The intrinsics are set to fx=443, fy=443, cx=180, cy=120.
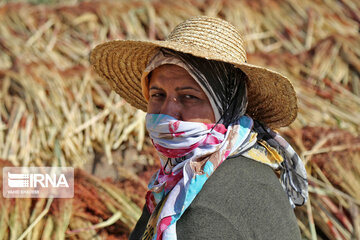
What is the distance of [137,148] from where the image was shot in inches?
128

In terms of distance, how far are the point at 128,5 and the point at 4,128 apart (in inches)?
92.0

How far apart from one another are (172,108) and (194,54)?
8.2 inches

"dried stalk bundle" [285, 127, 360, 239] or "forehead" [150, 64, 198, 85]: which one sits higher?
"forehead" [150, 64, 198, 85]

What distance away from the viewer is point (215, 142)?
4.48 feet

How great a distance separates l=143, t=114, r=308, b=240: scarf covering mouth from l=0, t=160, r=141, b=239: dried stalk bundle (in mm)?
927

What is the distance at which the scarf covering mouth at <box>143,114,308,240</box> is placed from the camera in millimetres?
1240

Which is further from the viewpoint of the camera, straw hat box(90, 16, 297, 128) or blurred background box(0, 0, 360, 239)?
blurred background box(0, 0, 360, 239)

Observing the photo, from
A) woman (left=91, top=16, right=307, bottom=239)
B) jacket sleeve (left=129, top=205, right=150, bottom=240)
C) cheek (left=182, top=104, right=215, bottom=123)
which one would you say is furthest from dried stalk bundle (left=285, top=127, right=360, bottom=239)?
cheek (left=182, top=104, right=215, bottom=123)

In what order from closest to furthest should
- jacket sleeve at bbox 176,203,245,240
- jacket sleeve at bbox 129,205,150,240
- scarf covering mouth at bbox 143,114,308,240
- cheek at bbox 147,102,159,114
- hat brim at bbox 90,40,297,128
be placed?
jacket sleeve at bbox 176,203,245,240, scarf covering mouth at bbox 143,114,308,240, hat brim at bbox 90,40,297,128, cheek at bbox 147,102,159,114, jacket sleeve at bbox 129,205,150,240

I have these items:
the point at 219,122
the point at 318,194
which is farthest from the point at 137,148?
the point at 219,122

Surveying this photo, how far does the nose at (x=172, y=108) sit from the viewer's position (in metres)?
1.41

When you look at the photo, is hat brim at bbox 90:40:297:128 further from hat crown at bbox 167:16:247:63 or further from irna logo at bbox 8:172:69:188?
irna logo at bbox 8:172:69:188

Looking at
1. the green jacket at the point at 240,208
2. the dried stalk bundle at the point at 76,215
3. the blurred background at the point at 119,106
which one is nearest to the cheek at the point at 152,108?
the green jacket at the point at 240,208

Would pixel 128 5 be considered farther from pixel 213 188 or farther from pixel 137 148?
pixel 213 188
